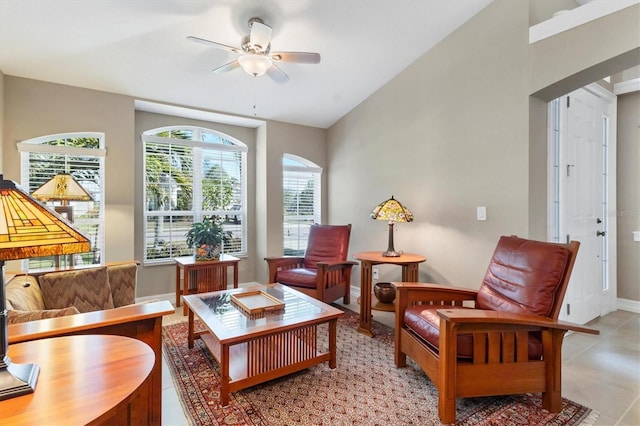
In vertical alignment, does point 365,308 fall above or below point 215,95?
below

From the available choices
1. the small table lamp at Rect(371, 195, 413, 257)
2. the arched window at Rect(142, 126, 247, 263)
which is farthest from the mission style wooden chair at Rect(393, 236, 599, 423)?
the arched window at Rect(142, 126, 247, 263)

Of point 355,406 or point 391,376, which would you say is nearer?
point 355,406

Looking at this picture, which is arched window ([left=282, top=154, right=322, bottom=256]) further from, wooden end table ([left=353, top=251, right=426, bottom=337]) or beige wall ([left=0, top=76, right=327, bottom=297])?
wooden end table ([left=353, top=251, right=426, bottom=337])

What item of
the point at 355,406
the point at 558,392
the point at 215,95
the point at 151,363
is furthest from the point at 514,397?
the point at 215,95

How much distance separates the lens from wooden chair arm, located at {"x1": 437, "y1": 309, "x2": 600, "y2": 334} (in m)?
1.72

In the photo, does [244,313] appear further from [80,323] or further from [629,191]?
[629,191]

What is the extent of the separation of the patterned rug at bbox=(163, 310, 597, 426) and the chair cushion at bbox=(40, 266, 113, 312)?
0.74m

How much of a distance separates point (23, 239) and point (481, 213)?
3078 mm

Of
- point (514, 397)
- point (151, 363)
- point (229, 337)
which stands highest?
point (151, 363)

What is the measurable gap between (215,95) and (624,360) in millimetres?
4777

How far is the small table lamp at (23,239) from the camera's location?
885 mm

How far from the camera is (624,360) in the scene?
8.27 feet

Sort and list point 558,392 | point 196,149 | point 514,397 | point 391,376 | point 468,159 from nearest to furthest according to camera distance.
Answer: point 558,392 < point 514,397 < point 391,376 < point 468,159 < point 196,149

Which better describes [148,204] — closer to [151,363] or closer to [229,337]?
[229,337]
